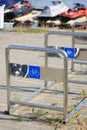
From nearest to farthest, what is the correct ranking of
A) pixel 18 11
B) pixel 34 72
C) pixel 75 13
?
pixel 34 72
pixel 75 13
pixel 18 11

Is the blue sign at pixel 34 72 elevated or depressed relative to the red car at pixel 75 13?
depressed

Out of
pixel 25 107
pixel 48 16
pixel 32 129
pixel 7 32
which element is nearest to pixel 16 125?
pixel 32 129

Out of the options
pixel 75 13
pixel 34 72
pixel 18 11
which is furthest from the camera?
pixel 18 11

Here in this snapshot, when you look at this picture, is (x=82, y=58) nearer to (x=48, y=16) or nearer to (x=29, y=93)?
(x=29, y=93)

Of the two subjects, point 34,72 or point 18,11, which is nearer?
point 34,72

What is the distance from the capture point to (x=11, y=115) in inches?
229

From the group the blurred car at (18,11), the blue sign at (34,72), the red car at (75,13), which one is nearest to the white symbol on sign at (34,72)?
the blue sign at (34,72)

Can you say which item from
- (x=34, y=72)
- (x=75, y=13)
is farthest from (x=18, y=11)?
(x=34, y=72)

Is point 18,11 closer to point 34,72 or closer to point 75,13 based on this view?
point 75,13

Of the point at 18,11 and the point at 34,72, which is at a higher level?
the point at 18,11

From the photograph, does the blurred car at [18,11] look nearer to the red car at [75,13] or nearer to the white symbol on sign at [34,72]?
the red car at [75,13]

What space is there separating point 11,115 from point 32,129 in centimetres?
60

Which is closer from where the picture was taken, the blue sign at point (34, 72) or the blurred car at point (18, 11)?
the blue sign at point (34, 72)

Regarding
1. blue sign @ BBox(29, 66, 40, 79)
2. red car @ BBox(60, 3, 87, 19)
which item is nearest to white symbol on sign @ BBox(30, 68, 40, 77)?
blue sign @ BBox(29, 66, 40, 79)
